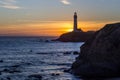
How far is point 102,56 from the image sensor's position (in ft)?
143

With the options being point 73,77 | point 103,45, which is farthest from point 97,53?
point 73,77

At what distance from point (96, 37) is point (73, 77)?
724 centimetres

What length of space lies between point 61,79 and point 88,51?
6.17 m

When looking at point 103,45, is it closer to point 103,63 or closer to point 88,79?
point 103,63

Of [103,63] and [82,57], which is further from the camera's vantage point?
[82,57]

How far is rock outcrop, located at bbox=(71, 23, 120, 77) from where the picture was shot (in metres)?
42.1

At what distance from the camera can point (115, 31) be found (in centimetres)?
4481

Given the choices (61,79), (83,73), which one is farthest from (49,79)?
(83,73)

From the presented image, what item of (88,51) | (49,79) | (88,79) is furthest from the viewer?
(88,51)

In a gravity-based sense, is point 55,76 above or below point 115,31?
below

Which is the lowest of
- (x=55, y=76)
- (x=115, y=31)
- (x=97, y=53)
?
(x=55, y=76)

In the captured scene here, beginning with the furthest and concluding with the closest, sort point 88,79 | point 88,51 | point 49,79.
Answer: point 88,51 → point 49,79 → point 88,79

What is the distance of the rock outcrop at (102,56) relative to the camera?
4212 cm

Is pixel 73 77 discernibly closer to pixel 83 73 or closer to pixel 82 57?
pixel 83 73
